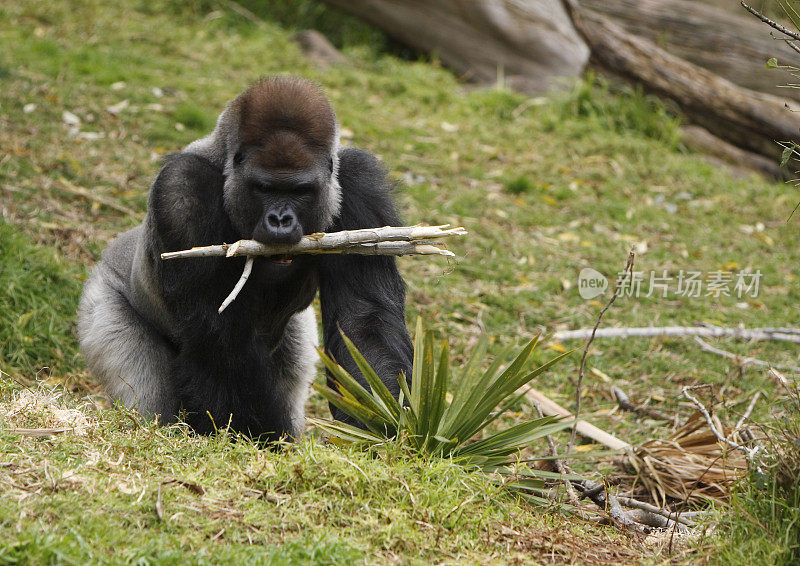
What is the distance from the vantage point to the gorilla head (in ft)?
10.8

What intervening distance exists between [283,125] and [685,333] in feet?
11.5

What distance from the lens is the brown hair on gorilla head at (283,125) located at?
333 cm

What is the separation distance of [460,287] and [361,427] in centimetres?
298

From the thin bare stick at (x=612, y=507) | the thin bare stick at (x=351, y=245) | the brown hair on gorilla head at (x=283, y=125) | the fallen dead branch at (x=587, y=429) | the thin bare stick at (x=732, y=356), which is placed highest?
the brown hair on gorilla head at (x=283, y=125)

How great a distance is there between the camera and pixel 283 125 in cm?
339

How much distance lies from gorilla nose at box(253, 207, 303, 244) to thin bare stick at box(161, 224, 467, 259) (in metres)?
0.05

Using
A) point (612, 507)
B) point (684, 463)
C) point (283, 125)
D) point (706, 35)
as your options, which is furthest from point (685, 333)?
point (706, 35)

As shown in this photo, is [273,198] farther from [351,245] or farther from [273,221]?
[351,245]

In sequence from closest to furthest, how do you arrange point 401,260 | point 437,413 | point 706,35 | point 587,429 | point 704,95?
point 437,413 < point 587,429 < point 401,260 < point 704,95 < point 706,35

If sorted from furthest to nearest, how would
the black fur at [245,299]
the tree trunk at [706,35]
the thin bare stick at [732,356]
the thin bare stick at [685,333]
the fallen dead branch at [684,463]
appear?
the tree trunk at [706,35], the thin bare stick at [685,333], the thin bare stick at [732,356], the fallen dead branch at [684,463], the black fur at [245,299]

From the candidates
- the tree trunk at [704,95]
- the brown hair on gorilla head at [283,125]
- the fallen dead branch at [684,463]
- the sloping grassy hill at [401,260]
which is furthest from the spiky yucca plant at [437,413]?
the tree trunk at [704,95]

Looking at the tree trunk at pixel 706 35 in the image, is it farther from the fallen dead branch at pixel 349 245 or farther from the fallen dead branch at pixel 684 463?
the fallen dead branch at pixel 349 245

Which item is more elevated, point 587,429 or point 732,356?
point 732,356

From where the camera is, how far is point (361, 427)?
10.7 feet
